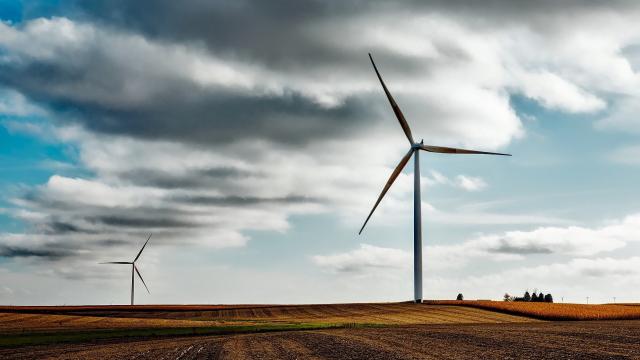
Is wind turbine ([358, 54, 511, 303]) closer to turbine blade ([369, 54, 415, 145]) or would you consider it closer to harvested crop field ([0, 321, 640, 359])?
turbine blade ([369, 54, 415, 145])

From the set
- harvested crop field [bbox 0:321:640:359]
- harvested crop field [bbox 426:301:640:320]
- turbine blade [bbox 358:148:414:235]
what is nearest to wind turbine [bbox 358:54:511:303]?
turbine blade [bbox 358:148:414:235]

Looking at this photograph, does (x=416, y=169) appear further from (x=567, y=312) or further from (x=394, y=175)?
(x=567, y=312)

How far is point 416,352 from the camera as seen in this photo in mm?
27844

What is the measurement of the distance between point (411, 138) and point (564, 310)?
25.0 m

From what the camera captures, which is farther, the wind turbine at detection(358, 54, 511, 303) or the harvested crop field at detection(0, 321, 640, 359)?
the wind turbine at detection(358, 54, 511, 303)

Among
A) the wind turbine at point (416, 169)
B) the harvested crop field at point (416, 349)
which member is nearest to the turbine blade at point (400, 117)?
the wind turbine at point (416, 169)

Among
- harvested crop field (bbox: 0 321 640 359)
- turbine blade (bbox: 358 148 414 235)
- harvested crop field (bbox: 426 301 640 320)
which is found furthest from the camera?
turbine blade (bbox: 358 148 414 235)

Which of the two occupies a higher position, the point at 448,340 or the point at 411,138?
the point at 411,138

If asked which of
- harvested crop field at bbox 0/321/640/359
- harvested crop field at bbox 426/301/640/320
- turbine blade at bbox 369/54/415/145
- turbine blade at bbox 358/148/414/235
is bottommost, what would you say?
harvested crop field at bbox 426/301/640/320

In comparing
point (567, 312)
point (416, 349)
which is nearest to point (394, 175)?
point (567, 312)

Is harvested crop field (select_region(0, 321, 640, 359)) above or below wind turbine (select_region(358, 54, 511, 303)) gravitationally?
below

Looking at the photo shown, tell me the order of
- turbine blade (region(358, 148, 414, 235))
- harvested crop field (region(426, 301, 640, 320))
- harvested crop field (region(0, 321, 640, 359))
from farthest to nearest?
turbine blade (region(358, 148, 414, 235)) < harvested crop field (region(426, 301, 640, 320)) < harvested crop field (region(0, 321, 640, 359))

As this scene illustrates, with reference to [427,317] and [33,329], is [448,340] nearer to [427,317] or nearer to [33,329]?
[427,317]

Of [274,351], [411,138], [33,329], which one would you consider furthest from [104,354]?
[411,138]
